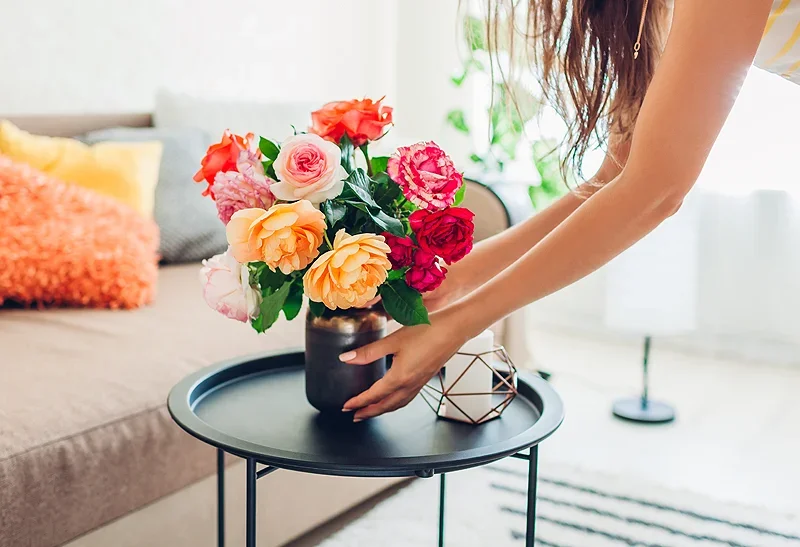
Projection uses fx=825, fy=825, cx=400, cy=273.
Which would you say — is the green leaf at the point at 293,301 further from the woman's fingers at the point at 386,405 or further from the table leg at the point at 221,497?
the table leg at the point at 221,497

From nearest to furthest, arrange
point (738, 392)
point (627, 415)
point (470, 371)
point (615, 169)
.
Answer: point (470, 371) → point (615, 169) → point (627, 415) → point (738, 392)

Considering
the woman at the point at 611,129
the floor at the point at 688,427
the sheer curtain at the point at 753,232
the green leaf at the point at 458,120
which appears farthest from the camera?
the green leaf at the point at 458,120

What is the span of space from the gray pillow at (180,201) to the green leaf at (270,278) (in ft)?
3.80

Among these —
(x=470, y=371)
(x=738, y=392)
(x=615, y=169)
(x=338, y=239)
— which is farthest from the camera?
(x=738, y=392)

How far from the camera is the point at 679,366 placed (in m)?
2.93

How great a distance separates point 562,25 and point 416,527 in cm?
106

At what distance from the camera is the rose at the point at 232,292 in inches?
39.0

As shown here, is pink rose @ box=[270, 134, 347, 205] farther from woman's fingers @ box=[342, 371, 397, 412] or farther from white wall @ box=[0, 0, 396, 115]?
white wall @ box=[0, 0, 396, 115]

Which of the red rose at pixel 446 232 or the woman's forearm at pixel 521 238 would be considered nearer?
the red rose at pixel 446 232

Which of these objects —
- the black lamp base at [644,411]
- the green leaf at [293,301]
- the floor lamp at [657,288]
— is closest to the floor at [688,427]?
the black lamp base at [644,411]

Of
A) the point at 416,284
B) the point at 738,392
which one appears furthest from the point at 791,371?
the point at 416,284

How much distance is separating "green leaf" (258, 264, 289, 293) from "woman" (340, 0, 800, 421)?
124 millimetres

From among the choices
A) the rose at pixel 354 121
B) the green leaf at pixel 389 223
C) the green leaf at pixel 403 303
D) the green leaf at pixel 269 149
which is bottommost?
the green leaf at pixel 403 303

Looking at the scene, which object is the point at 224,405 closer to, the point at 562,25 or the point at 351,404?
the point at 351,404
